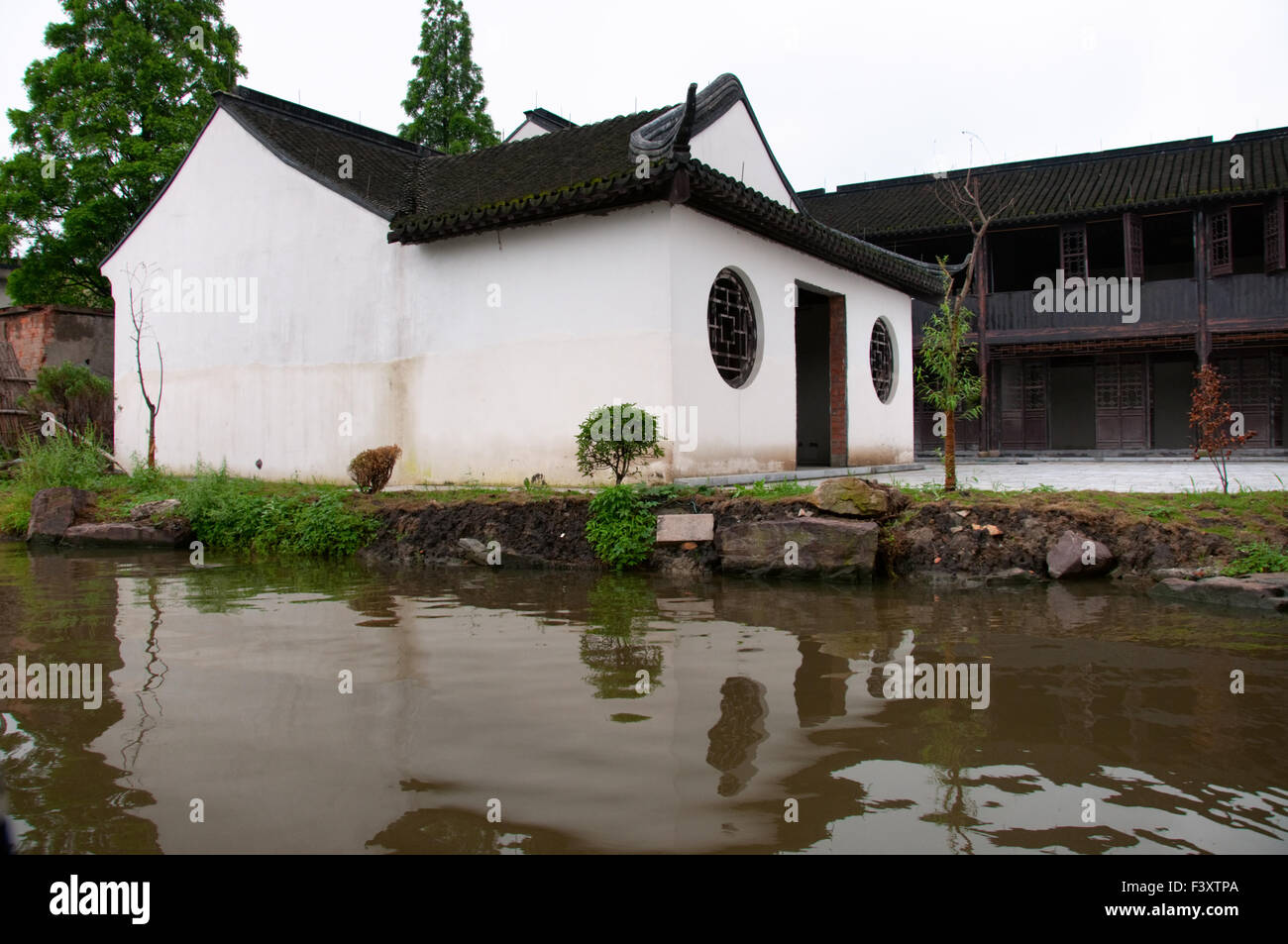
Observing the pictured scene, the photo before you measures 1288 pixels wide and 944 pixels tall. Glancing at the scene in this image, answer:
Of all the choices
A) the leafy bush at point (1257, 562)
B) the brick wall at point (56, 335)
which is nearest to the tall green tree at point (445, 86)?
the brick wall at point (56, 335)

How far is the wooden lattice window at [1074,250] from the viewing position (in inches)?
666

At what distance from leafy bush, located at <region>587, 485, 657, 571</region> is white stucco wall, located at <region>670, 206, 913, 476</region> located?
142 centimetres

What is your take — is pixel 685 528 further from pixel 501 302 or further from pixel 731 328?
pixel 501 302

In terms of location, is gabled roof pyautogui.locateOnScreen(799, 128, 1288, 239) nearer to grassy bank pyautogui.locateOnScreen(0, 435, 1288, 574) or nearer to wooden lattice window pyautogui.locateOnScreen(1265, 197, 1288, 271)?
wooden lattice window pyautogui.locateOnScreen(1265, 197, 1288, 271)

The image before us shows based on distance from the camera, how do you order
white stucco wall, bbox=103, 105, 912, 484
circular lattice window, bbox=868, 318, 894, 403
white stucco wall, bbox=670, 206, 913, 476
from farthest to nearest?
1. circular lattice window, bbox=868, 318, 894, 403
2. white stucco wall, bbox=103, 105, 912, 484
3. white stucco wall, bbox=670, 206, 913, 476

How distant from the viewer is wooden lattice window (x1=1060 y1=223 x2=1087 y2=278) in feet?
55.5

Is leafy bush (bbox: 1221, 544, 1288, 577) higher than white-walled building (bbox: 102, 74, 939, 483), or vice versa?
white-walled building (bbox: 102, 74, 939, 483)

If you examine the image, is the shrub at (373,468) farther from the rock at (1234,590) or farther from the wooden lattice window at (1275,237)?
the wooden lattice window at (1275,237)

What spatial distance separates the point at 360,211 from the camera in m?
11.1

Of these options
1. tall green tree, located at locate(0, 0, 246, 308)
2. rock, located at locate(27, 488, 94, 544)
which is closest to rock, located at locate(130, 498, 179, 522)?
rock, located at locate(27, 488, 94, 544)

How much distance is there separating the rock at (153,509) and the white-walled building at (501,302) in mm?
2268
